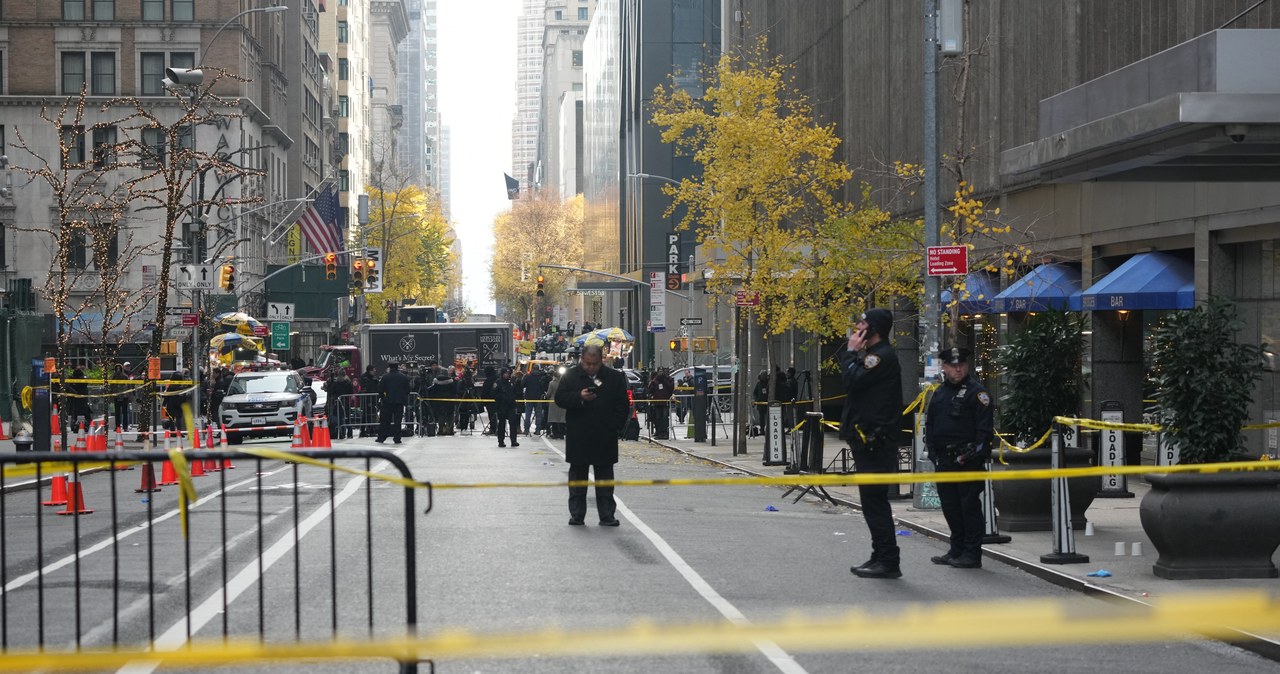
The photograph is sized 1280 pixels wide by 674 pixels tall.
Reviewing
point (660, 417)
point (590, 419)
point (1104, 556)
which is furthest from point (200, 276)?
point (1104, 556)

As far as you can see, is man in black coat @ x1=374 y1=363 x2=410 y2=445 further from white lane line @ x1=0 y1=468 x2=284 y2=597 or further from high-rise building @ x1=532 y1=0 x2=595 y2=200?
high-rise building @ x1=532 y1=0 x2=595 y2=200

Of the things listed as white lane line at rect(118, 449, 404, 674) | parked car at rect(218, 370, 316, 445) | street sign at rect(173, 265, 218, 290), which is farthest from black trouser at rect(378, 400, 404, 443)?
white lane line at rect(118, 449, 404, 674)

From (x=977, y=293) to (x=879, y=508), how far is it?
16105 millimetres

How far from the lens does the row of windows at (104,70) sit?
6450 cm

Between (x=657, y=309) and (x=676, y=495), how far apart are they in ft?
95.9

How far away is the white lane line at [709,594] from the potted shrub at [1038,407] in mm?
3516

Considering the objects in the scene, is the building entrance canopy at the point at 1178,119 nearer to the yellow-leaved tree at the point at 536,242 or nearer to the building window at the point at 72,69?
the building window at the point at 72,69

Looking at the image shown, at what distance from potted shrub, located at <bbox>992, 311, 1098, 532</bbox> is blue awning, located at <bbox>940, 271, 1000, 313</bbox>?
6.10 meters

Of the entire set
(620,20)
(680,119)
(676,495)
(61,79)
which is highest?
(620,20)

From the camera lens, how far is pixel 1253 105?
1203cm

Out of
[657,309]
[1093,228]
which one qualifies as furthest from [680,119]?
[657,309]

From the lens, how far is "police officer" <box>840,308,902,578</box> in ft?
37.4

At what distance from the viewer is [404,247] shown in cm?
9419

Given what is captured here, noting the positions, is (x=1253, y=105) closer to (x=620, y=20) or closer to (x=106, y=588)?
(x=106, y=588)
